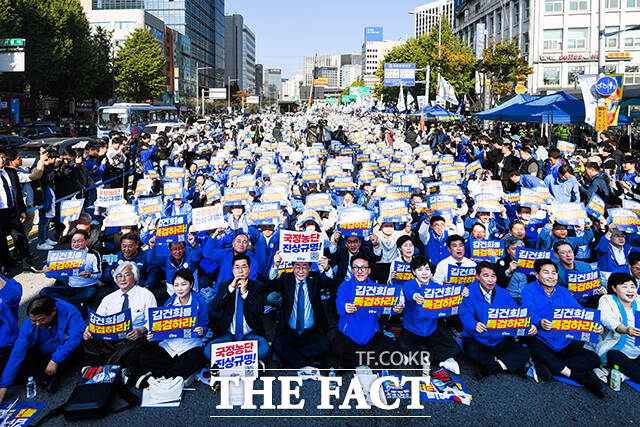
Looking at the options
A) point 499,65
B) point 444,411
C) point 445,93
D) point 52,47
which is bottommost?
point 444,411

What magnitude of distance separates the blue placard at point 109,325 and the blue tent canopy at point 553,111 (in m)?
14.7

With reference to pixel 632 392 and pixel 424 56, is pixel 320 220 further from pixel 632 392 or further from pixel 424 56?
pixel 424 56

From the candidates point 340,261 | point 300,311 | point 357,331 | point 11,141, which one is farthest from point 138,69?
point 357,331

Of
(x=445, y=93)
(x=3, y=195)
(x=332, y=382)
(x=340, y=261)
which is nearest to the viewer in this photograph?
(x=332, y=382)

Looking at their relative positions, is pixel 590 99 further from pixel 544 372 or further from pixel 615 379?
pixel 544 372

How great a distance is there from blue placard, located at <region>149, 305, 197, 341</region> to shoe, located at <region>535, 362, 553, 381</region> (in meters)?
3.82

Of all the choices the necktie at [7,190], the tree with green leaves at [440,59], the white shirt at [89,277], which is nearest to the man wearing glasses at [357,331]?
the white shirt at [89,277]

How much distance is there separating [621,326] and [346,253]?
11.3 feet

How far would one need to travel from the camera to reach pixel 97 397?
498 centimetres

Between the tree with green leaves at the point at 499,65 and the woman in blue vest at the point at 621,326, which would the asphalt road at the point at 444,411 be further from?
the tree with green leaves at the point at 499,65

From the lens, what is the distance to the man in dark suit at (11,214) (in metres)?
8.70

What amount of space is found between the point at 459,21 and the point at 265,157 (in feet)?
252

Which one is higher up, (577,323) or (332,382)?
(577,323)

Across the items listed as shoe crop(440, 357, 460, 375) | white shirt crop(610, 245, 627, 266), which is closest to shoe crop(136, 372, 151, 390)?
shoe crop(440, 357, 460, 375)
